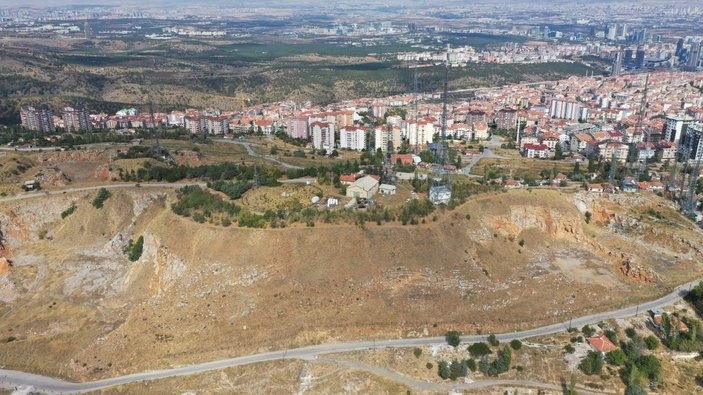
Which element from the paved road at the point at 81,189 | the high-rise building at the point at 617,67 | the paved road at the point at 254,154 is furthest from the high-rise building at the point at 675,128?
the high-rise building at the point at 617,67

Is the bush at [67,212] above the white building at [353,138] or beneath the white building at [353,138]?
above

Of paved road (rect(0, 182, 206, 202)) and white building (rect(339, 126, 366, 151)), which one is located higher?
paved road (rect(0, 182, 206, 202))

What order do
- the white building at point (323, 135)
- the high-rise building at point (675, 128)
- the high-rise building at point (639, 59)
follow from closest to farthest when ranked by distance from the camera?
the white building at point (323, 135)
the high-rise building at point (675, 128)
the high-rise building at point (639, 59)

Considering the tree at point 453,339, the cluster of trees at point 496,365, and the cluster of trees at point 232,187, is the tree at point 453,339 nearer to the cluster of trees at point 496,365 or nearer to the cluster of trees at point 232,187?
the cluster of trees at point 496,365

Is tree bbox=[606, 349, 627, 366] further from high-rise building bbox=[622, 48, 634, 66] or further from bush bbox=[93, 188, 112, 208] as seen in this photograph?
high-rise building bbox=[622, 48, 634, 66]

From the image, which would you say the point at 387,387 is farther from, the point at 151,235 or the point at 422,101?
the point at 422,101

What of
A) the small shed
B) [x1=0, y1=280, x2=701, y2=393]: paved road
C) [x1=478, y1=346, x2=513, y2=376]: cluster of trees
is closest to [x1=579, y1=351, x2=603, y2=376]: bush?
[x1=0, y1=280, x2=701, y2=393]: paved road

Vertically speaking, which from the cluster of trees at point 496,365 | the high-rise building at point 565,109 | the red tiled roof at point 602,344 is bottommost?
the high-rise building at point 565,109
